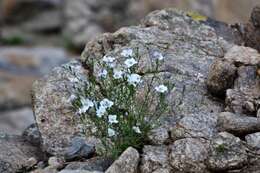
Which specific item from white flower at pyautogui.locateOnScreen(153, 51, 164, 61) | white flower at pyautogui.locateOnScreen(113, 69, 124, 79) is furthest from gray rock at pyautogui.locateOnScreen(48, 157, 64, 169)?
white flower at pyautogui.locateOnScreen(153, 51, 164, 61)

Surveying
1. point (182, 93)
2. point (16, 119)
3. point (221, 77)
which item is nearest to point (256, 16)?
point (221, 77)

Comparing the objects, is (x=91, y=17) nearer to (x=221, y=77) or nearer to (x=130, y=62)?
(x=221, y=77)

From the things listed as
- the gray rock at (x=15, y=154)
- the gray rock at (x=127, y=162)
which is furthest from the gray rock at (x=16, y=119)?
the gray rock at (x=127, y=162)

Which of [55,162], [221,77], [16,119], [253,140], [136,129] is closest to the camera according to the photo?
[253,140]

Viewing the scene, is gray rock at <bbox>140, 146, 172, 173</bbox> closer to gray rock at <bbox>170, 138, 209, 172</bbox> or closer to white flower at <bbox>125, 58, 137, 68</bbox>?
gray rock at <bbox>170, 138, 209, 172</bbox>

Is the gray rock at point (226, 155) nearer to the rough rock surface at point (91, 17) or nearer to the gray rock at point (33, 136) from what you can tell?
the gray rock at point (33, 136)

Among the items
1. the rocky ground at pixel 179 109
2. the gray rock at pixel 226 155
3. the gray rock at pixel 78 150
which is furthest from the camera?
the gray rock at pixel 78 150

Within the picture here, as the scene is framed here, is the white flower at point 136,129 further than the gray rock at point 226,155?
Yes

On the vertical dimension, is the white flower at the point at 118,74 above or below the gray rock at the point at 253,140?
above

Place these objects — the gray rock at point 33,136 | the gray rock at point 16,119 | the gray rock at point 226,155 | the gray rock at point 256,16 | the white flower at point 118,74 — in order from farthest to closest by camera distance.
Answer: the gray rock at point 16,119, the gray rock at point 256,16, the gray rock at point 33,136, the white flower at point 118,74, the gray rock at point 226,155
